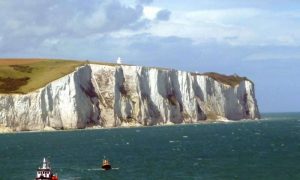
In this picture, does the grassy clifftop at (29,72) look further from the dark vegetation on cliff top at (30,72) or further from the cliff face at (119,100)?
the cliff face at (119,100)

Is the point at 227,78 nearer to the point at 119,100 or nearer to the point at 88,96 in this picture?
the point at 119,100

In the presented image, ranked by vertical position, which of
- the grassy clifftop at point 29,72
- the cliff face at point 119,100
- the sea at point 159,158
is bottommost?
the sea at point 159,158

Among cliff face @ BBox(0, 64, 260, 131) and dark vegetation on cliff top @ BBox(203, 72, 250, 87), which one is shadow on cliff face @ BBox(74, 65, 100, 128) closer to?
cliff face @ BBox(0, 64, 260, 131)

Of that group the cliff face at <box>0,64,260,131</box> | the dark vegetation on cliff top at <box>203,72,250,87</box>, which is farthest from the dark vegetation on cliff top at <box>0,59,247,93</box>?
the dark vegetation on cliff top at <box>203,72,250,87</box>

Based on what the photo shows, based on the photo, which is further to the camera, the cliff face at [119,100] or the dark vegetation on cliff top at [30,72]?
the dark vegetation on cliff top at [30,72]

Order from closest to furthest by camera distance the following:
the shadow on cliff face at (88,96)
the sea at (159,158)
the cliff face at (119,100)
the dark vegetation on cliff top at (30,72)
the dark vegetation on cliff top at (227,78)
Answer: the sea at (159,158), the cliff face at (119,100), the dark vegetation on cliff top at (30,72), the shadow on cliff face at (88,96), the dark vegetation on cliff top at (227,78)

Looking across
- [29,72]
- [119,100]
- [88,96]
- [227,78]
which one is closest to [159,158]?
[88,96]

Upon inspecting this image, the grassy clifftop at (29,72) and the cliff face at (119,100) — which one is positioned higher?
the grassy clifftop at (29,72)

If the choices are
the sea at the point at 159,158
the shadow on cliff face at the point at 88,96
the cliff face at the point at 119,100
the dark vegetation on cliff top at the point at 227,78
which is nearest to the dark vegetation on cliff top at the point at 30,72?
the shadow on cliff face at the point at 88,96
